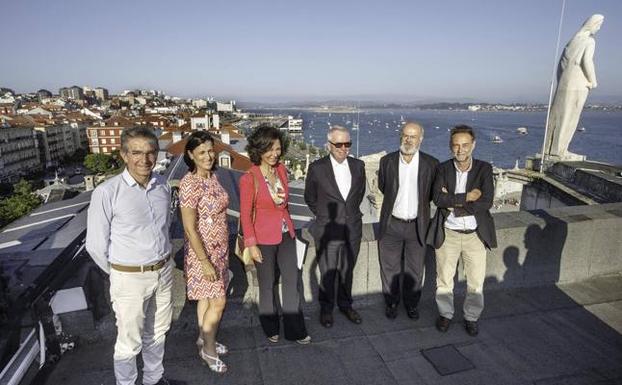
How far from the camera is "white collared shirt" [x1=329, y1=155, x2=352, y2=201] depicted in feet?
10.6

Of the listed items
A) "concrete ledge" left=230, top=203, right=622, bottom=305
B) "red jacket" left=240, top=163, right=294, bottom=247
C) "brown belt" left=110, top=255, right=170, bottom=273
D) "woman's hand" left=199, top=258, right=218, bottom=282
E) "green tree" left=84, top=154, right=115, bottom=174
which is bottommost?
"green tree" left=84, top=154, right=115, bottom=174

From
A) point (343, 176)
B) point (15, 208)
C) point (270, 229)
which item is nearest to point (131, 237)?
point (270, 229)

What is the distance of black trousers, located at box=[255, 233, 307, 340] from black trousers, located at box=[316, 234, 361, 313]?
313 mm

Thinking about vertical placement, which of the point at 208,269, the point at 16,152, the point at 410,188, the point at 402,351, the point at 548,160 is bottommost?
the point at 16,152

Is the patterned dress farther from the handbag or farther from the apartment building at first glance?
the apartment building

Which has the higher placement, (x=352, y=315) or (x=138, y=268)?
(x=138, y=268)

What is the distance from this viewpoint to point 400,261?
11.4 ft

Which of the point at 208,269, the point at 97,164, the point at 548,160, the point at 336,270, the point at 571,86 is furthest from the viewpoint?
the point at 97,164

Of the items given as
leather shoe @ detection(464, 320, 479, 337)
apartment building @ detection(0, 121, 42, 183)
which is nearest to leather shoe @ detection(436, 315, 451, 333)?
leather shoe @ detection(464, 320, 479, 337)

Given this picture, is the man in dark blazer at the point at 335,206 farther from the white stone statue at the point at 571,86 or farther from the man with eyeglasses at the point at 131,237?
the white stone statue at the point at 571,86

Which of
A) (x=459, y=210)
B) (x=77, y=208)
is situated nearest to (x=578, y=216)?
(x=459, y=210)

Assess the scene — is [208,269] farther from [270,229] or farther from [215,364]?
[215,364]

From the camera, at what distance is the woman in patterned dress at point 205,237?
98.3 inches

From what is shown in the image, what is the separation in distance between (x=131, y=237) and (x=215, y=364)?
3.58 ft
